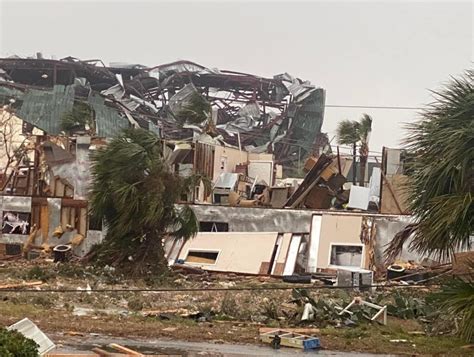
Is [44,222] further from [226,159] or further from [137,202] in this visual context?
[226,159]

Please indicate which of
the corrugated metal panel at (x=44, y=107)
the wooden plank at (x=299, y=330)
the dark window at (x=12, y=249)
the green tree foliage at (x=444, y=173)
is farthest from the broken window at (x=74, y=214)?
the corrugated metal panel at (x=44, y=107)

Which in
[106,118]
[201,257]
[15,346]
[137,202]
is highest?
[106,118]

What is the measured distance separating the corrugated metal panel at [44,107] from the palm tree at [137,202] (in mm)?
31981

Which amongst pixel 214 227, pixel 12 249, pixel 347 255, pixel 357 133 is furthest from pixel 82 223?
pixel 357 133

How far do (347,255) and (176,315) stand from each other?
11643 millimetres

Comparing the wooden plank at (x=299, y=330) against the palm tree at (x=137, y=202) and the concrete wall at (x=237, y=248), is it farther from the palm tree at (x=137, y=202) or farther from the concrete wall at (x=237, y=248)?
the concrete wall at (x=237, y=248)

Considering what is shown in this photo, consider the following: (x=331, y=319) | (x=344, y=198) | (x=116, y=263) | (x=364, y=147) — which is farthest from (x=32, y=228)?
(x=331, y=319)

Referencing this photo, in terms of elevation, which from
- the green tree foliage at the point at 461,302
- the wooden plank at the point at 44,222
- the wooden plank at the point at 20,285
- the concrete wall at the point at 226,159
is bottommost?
the wooden plank at the point at 20,285

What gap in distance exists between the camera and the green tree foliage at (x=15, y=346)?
6254 millimetres

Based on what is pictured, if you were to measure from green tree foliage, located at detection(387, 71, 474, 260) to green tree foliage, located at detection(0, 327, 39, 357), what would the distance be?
407cm

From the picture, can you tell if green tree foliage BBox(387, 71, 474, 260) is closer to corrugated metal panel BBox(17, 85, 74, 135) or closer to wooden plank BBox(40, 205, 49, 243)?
wooden plank BBox(40, 205, 49, 243)

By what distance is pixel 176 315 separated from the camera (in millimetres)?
14789

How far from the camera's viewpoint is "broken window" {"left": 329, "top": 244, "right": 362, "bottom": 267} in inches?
997

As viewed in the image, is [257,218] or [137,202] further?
[257,218]
